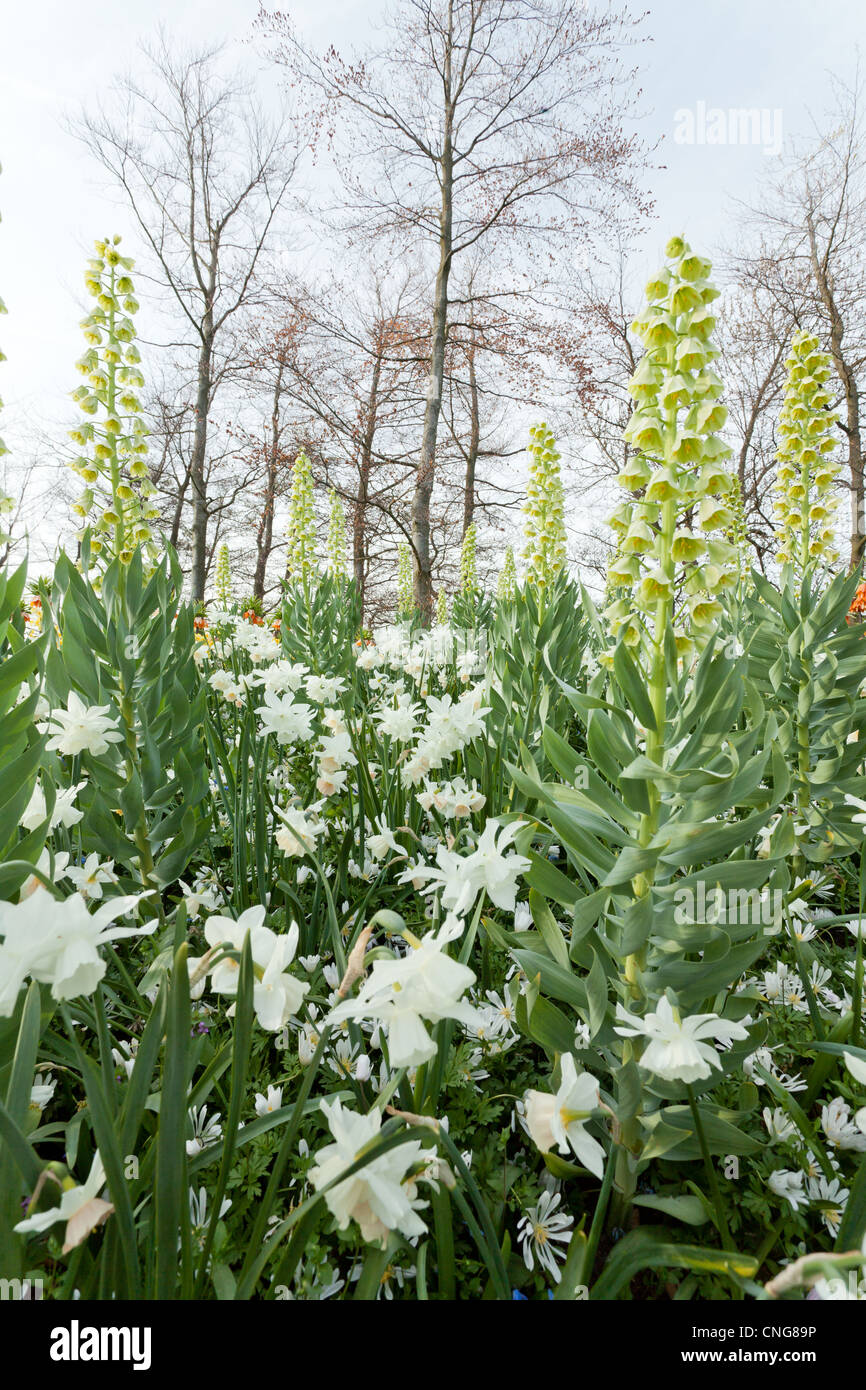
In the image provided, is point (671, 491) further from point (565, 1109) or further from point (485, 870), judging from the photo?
point (565, 1109)

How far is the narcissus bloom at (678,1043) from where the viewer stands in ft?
2.73

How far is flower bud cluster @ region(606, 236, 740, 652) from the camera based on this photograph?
122 cm

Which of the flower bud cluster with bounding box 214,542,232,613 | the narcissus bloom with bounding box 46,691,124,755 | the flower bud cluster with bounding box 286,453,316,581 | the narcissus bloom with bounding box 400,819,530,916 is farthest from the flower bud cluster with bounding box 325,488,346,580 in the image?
the narcissus bloom with bounding box 400,819,530,916

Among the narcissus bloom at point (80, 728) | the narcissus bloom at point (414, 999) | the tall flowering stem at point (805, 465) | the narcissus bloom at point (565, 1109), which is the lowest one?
the narcissus bloom at point (565, 1109)

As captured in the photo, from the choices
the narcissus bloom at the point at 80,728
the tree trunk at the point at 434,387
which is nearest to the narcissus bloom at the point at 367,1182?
the narcissus bloom at the point at 80,728

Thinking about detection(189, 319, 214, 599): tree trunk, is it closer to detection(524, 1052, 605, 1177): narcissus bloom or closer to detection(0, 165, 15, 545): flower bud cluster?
detection(0, 165, 15, 545): flower bud cluster

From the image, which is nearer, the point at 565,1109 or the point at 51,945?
the point at 51,945

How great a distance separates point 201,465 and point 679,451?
15.0 m

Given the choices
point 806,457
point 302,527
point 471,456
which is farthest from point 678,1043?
point 471,456

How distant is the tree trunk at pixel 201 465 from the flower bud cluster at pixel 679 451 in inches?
530

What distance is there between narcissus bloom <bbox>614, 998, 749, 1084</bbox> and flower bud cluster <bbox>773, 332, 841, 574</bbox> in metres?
2.46

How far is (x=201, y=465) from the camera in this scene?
14.4 m

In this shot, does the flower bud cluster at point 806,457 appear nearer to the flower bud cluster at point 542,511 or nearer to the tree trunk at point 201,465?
the flower bud cluster at point 542,511
